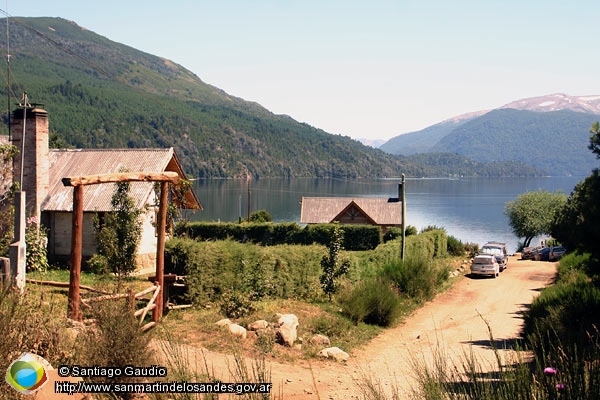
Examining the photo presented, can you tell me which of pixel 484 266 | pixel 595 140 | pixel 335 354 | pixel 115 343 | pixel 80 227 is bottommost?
pixel 484 266

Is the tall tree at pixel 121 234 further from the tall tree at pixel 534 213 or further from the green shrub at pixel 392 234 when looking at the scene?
the tall tree at pixel 534 213

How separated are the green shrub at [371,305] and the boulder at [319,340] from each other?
303 cm

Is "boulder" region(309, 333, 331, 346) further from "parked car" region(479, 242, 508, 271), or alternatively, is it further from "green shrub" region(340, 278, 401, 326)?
"parked car" region(479, 242, 508, 271)

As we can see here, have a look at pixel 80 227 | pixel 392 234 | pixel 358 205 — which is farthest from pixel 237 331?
pixel 358 205

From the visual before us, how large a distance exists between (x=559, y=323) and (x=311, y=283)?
9.37 m

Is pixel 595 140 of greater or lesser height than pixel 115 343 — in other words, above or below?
above

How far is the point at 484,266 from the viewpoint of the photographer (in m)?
31.9

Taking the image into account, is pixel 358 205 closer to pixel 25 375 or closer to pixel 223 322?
pixel 223 322

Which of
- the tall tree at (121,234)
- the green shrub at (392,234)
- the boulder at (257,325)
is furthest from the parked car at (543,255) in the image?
the tall tree at (121,234)

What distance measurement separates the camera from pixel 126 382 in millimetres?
6488

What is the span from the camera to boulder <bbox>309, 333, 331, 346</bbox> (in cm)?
1403

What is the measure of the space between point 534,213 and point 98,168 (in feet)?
192

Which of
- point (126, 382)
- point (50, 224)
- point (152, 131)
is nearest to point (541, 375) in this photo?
point (126, 382)

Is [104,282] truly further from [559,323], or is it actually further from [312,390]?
[559,323]
